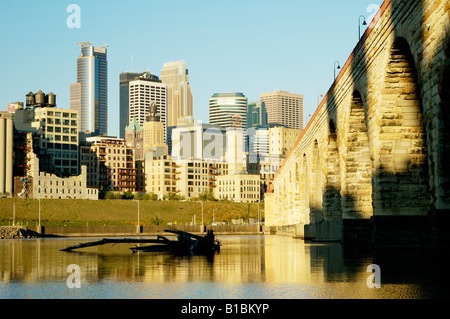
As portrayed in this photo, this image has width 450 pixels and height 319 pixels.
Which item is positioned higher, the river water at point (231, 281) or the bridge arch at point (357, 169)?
the bridge arch at point (357, 169)

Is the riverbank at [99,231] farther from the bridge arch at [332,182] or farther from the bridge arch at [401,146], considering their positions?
the bridge arch at [401,146]

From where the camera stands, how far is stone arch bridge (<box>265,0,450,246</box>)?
30625 mm

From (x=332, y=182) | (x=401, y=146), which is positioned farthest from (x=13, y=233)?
(x=401, y=146)

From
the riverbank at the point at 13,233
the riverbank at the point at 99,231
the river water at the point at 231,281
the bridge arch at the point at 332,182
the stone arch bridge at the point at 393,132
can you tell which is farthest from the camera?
the riverbank at the point at 99,231

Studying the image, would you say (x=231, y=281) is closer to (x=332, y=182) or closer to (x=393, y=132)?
(x=393, y=132)

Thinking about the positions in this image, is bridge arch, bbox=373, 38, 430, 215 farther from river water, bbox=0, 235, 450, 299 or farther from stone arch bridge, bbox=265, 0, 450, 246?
river water, bbox=0, 235, 450, 299

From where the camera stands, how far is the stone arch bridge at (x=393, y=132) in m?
30.6

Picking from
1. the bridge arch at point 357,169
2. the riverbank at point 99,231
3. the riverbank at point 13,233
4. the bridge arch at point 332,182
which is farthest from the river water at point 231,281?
the riverbank at point 99,231

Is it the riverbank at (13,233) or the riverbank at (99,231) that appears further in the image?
the riverbank at (99,231)

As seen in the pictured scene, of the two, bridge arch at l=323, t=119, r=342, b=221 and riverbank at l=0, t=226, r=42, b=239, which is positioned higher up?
bridge arch at l=323, t=119, r=342, b=221

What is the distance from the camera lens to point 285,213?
392ft

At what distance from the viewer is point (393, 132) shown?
140ft

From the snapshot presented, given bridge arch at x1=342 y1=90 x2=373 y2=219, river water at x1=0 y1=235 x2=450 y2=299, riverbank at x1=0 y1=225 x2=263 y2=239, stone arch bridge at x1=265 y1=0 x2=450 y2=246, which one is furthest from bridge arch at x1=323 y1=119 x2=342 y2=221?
riverbank at x1=0 y1=225 x2=263 y2=239
